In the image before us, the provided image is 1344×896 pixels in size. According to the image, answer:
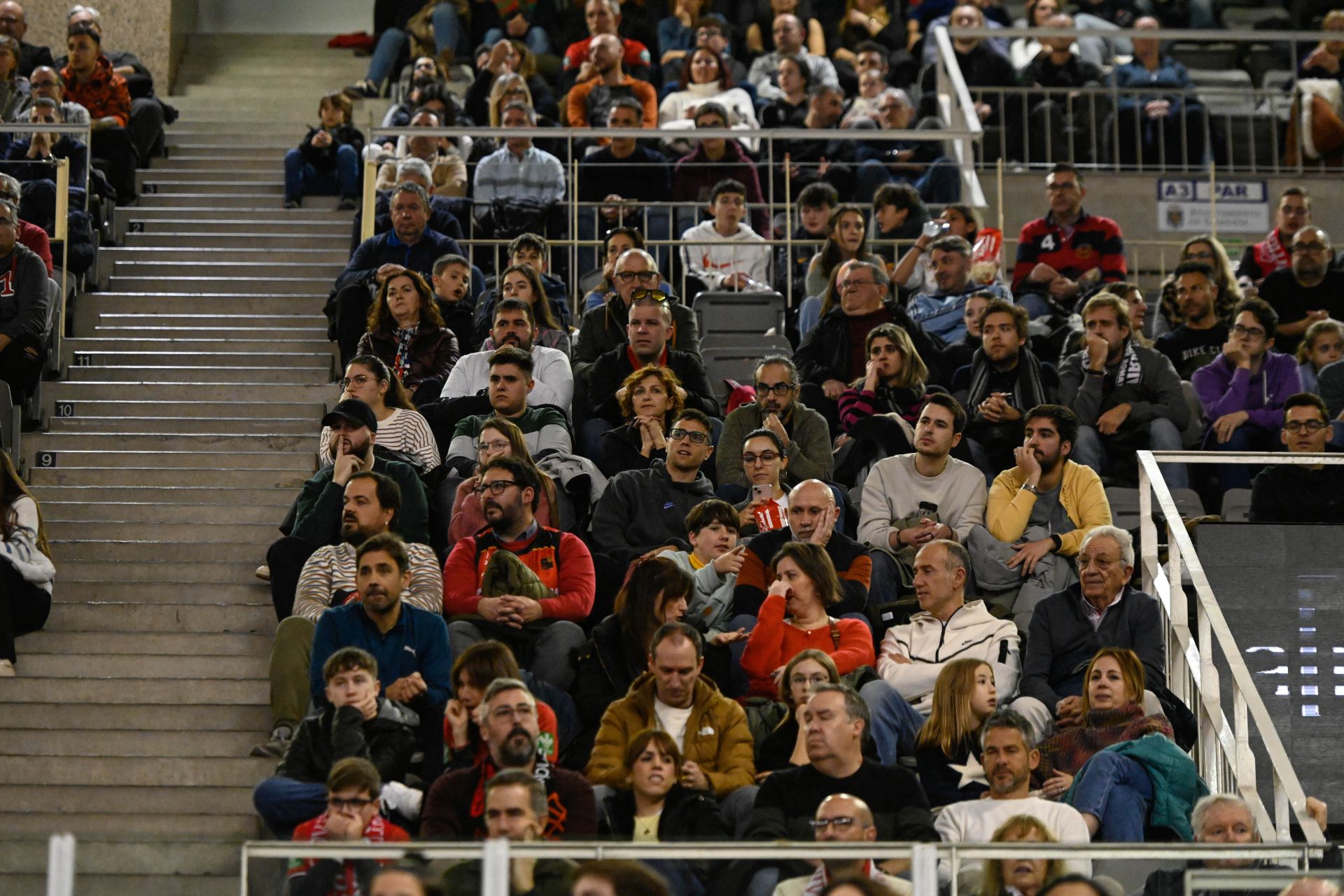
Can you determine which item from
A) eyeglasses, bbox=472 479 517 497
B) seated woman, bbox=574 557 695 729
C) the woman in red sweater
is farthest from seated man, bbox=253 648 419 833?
the woman in red sweater

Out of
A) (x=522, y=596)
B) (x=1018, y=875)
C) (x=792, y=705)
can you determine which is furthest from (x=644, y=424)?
(x=1018, y=875)

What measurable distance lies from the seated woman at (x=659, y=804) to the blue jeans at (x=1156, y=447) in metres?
3.30

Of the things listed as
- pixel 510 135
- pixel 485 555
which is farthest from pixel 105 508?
pixel 510 135

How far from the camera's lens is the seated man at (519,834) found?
529cm

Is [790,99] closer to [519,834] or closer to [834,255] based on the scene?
[834,255]

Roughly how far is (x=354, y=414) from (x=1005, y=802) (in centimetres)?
308

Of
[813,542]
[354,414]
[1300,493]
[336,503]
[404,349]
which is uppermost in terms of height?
[404,349]

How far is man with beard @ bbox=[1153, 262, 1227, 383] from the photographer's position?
1118 cm

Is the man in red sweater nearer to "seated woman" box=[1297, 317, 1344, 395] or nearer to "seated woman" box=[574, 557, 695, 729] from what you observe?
"seated woman" box=[574, 557, 695, 729]

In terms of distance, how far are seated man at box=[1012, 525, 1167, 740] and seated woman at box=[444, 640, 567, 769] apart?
6.05 ft

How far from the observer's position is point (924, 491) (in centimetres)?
902

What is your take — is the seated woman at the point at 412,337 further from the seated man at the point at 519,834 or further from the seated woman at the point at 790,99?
the seated woman at the point at 790,99

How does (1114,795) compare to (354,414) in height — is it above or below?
below

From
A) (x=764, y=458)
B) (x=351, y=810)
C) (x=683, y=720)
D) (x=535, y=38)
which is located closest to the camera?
(x=351, y=810)
